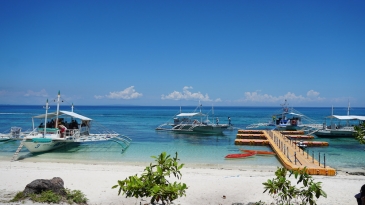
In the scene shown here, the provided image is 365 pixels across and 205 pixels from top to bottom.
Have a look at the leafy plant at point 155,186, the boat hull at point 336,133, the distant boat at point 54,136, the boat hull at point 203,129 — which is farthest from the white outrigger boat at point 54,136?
the boat hull at point 336,133

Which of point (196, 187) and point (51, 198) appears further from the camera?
point (196, 187)

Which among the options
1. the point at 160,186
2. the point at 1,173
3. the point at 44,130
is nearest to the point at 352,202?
the point at 160,186

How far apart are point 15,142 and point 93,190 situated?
20.9 meters

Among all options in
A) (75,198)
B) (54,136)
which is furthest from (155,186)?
(54,136)

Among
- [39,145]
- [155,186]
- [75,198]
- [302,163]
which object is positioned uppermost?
[155,186]

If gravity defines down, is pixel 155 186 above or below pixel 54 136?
above

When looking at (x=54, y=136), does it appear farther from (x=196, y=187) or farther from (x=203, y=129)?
(x=203, y=129)

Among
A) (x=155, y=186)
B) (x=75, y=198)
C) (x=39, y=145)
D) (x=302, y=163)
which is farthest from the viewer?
(x=39, y=145)

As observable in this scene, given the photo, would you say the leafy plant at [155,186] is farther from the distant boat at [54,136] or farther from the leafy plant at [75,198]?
the distant boat at [54,136]

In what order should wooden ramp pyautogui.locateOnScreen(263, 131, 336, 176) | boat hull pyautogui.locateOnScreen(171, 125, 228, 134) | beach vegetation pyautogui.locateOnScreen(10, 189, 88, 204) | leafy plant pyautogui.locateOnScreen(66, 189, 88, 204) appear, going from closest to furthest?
beach vegetation pyautogui.locateOnScreen(10, 189, 88, 204)
leafy plant pyautogui.locateOnScreen(66, 189, 88, 204)
wooden ramp pyautogui.locateOnScreen(263, 131, 336, 176)
boat hull pyautogui.locateOnScreen(171, 125, 228, 134)

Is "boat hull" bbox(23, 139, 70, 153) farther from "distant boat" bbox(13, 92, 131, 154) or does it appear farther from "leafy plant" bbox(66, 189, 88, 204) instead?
"leafy plant" bbox(66, 189, 88, 204)

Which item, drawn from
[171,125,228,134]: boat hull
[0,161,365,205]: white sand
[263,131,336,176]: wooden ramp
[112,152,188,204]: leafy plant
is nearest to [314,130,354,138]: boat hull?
[171,125,228,134]: boat hull

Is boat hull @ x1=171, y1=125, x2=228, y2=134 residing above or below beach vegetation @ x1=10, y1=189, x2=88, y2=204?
below

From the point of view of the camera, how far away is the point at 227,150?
23.6m
